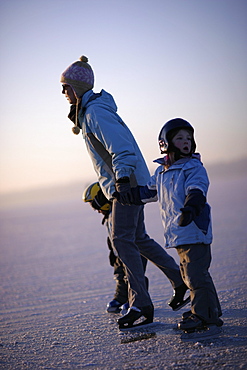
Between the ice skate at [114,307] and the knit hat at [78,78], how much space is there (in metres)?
1.79

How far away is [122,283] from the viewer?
3.82 meters

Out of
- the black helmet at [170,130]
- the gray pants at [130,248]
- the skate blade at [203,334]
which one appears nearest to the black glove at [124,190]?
the gray pants at [130,248]

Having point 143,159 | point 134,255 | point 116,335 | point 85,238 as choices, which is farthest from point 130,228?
point 85,238

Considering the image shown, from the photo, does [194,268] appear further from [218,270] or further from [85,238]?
[85,238]

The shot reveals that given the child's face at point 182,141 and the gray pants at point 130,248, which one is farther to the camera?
the gray pants at point 130,248

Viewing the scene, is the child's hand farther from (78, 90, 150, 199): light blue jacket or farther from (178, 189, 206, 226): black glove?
(78, 90, 150, 199): light blue jacket

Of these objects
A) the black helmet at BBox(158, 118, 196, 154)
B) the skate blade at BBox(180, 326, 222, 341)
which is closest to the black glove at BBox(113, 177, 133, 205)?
the black helmet at BBox(158, 118, 196, 154)

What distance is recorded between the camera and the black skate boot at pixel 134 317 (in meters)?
3.08

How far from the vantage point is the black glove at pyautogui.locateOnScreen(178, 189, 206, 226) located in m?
2.48

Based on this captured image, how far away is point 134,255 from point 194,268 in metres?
0.69

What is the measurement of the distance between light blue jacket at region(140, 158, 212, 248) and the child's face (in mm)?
70

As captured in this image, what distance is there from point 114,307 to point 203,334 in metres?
1.23

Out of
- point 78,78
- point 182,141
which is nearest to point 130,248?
point 182,141

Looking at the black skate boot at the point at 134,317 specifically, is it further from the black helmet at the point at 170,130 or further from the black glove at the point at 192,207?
the black helmet at the point at 170,130
